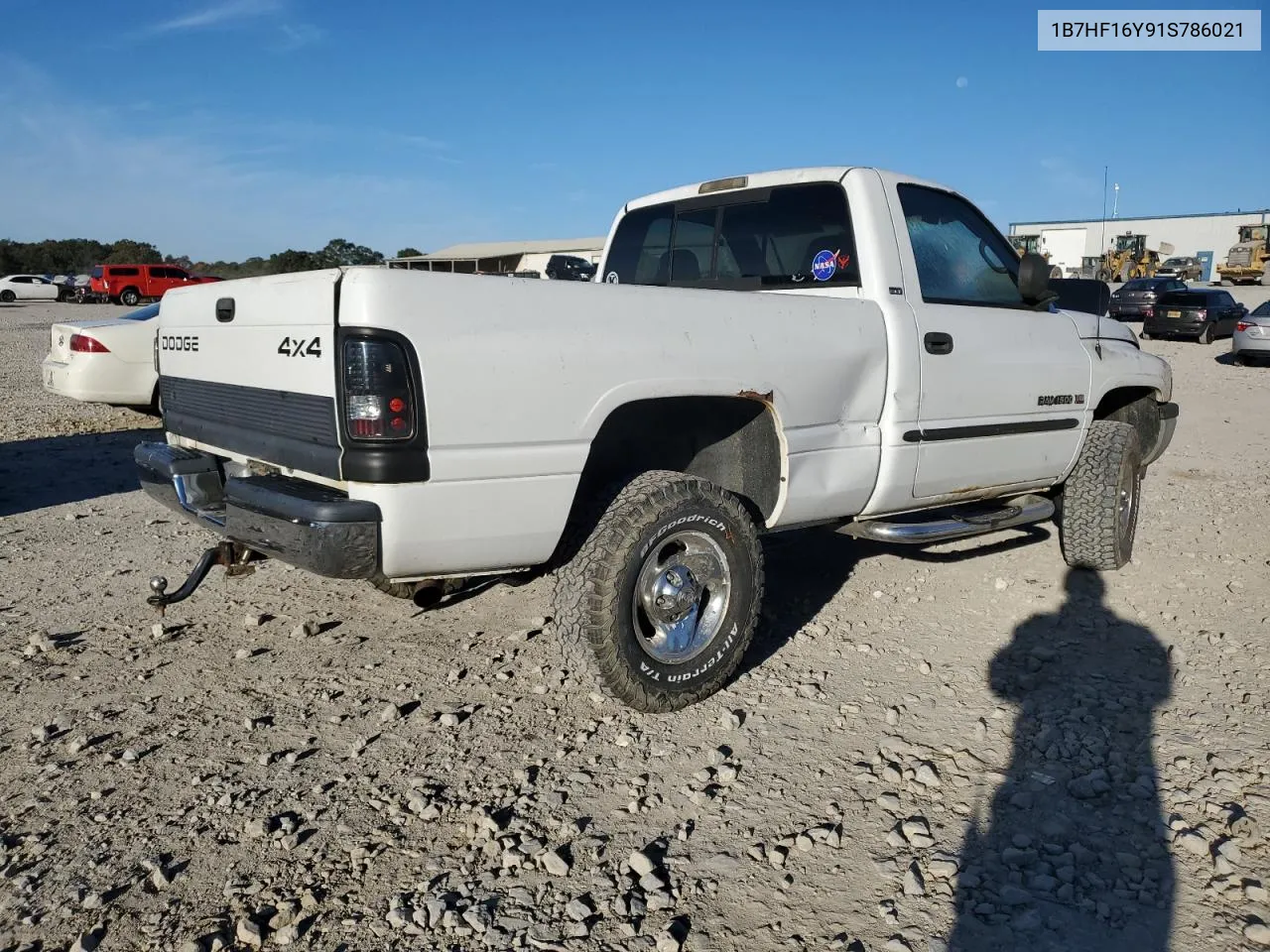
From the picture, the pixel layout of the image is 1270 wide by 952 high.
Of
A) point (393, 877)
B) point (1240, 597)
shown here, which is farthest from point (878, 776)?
point (1240, 597)

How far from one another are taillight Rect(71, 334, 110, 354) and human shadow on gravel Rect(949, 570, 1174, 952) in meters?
7.95

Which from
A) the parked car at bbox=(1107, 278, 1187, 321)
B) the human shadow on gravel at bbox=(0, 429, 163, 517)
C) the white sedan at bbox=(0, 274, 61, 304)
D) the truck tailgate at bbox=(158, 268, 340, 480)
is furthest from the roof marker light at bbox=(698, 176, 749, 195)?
the white sedan at bbox=(0, 274, 61, 304)

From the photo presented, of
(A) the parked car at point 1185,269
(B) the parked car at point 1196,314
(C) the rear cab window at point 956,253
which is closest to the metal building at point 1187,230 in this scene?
(A) the parked car at point 1185,269

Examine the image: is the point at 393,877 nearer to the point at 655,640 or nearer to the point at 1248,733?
the point at 655,640

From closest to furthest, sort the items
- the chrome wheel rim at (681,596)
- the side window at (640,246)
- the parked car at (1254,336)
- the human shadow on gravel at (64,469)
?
1. the chrome wheel rim at (681,596)
2. the side window at (640,246)
3. the human shadow on gravel at (64,469)
4. the parked car at (1254,336)

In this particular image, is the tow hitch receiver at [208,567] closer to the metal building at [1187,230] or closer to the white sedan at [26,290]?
the white sedan at [26,290]

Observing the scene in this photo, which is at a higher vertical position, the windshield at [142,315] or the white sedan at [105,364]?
the windshield at [142,315]

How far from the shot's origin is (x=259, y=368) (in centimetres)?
327

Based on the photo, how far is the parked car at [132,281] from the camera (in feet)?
126

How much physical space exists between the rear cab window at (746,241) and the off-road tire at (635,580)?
3.57 ft

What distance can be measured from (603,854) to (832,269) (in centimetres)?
267

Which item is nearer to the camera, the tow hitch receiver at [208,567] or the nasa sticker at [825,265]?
the tow hitch receiver at [208,567]

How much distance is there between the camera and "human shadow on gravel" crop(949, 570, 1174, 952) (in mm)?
2457

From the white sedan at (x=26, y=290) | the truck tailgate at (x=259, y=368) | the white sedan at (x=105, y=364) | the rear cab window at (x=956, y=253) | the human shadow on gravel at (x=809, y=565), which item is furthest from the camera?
the white sedan at (x=26, y=290)
